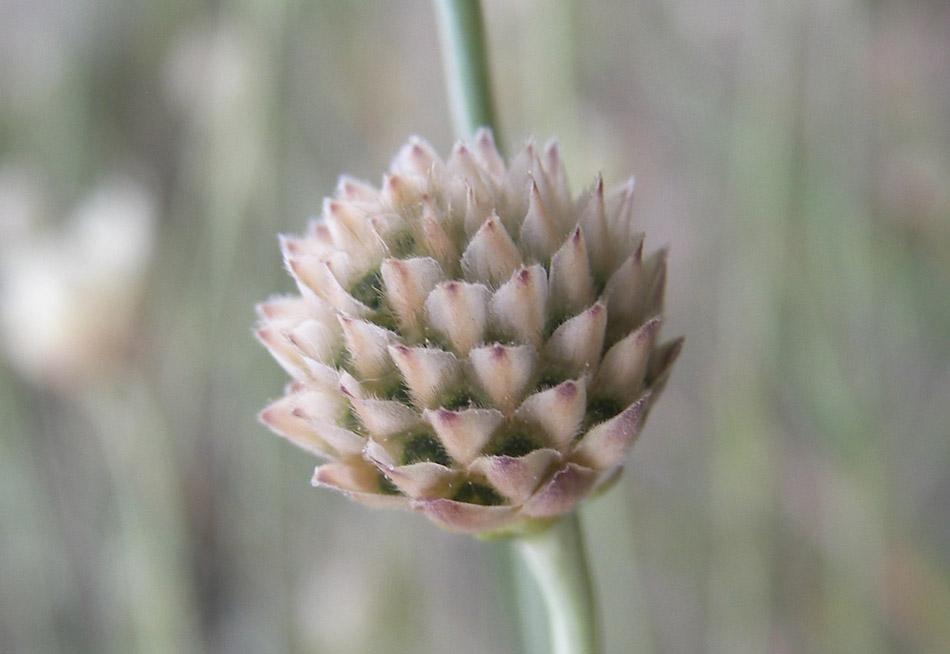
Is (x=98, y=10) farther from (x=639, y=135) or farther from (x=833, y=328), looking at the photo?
(x=833, y=328)

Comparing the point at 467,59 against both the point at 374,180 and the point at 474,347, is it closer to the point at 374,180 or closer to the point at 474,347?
the point at 474,347

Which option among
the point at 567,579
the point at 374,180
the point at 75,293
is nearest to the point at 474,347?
the point at 567,579

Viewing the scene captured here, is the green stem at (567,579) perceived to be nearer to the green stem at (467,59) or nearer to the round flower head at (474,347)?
the round flower head at (474,347)

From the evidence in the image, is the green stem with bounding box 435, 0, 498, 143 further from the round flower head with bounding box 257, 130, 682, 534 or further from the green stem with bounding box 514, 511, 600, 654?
the green stem with bounding box 514, 511, 600, 654

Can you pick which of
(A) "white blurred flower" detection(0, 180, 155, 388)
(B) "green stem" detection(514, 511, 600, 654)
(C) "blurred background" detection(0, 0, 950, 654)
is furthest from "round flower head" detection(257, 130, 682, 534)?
(A) "white blurred flower" detection(0, 180, 155, 388)

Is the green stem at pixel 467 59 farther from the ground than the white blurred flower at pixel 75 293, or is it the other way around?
the white blurred flower at pixel 75 293

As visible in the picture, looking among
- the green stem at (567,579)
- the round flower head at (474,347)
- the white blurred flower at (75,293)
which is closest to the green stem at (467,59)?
the round flower head at (474,347)
